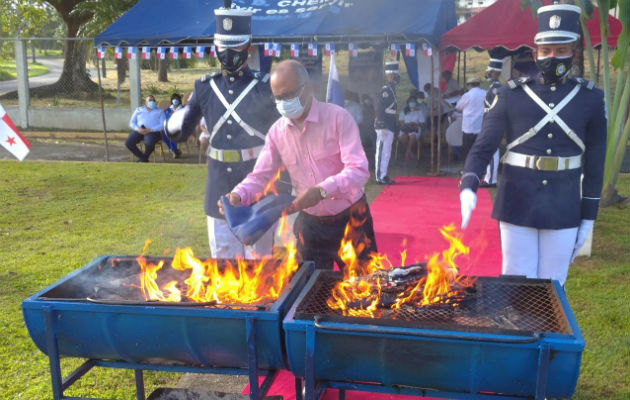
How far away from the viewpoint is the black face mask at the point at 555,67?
349cm

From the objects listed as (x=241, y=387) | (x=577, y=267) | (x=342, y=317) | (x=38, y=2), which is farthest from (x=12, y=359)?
(x=38, y=2)

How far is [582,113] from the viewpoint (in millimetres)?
3529

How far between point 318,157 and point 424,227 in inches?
170

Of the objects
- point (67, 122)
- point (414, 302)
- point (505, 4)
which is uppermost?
point (505, 4)

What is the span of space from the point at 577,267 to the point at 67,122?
15.9 metres

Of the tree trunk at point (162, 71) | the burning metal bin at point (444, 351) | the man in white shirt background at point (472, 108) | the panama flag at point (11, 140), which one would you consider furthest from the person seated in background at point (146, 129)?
the burning metal bin at point (444, 351)

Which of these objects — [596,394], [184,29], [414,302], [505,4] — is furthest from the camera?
[184,29]

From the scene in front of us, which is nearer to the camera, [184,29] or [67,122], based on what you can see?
[184,29]

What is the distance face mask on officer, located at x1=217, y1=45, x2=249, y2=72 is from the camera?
→ 4.14 meters

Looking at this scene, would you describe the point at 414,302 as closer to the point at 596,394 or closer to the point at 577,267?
the point at 596,394

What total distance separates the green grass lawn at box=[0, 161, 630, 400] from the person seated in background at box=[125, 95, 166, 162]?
80cm

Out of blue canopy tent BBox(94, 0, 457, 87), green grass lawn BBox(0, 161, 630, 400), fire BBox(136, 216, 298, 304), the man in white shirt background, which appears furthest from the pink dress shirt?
the man in white shirt background

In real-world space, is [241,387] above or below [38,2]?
below

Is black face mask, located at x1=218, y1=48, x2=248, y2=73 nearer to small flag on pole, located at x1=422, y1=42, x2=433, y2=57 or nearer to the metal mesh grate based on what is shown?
the metal mesh grate
